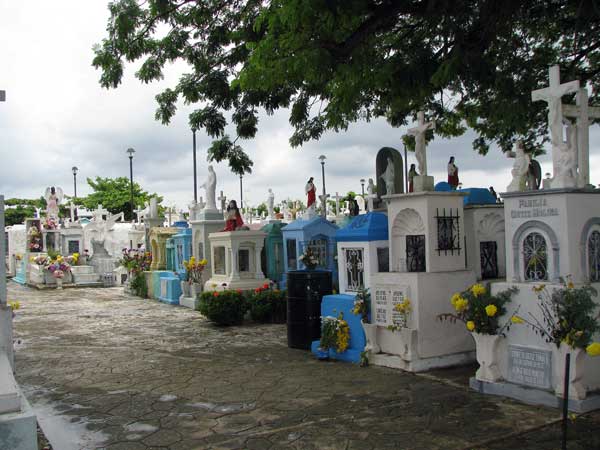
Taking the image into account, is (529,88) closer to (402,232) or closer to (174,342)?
(402,232)

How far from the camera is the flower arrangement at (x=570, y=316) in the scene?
20.4 feet

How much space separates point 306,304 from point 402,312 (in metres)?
2.23

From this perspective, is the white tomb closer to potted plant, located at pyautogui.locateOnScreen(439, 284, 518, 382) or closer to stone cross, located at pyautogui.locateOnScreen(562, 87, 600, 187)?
potted plant, located at pyautogui.locateOnScreen(439, 284, 518, 382)

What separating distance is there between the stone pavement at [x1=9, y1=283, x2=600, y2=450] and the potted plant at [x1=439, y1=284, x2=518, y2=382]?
35 centimetres

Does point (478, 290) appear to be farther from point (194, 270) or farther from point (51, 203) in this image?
point (51, 203)

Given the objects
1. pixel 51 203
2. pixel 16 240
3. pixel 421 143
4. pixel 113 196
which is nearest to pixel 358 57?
pixel 421 143

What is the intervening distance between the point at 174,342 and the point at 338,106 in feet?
17.9

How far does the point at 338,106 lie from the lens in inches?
371

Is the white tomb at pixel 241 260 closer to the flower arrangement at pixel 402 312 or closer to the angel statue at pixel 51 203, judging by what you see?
the flower arrangement at pixel 402 312

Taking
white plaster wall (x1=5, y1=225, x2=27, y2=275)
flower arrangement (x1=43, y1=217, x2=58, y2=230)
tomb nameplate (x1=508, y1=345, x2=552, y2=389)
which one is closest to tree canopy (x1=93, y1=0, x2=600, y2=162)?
tomb nameplate (x1=508, y1=345, x2=552, y2=389)

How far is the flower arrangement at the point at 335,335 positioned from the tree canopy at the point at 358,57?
3.13m

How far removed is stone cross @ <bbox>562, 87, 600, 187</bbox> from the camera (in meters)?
7.25

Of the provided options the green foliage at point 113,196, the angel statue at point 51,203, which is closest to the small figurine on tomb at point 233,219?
the angel statue at point 51,203

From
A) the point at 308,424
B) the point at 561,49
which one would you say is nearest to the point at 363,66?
the point at 308,424
